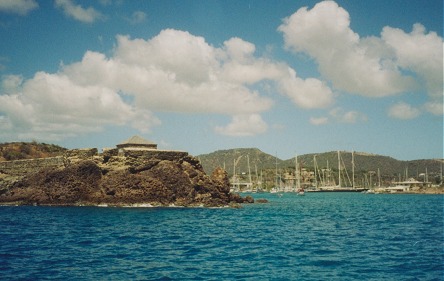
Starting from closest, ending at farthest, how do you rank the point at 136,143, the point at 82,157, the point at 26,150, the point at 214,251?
the point at 214,251 → the point at 82,157 → the point at 136,143 → the point at 26,150

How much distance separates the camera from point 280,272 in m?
16.9

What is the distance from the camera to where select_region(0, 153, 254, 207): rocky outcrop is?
49.9m

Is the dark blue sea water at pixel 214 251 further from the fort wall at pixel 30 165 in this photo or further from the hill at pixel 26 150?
the hill at pixel 26 150

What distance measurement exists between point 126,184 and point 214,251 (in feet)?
100

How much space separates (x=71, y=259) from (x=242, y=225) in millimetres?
16765

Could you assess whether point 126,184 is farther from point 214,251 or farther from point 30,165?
point 214,251

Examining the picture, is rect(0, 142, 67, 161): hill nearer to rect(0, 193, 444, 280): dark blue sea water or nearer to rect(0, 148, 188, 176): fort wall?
rect(0, 148, 188, 176): fort wall

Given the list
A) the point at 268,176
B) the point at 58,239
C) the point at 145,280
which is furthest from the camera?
the point at 268,176

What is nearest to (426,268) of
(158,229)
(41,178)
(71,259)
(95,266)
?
(95,266)

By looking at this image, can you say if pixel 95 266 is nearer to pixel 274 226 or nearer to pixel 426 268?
pixel 426 268

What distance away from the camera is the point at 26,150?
83688 mm

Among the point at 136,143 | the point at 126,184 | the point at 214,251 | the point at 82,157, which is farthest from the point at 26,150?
the point at 214,251

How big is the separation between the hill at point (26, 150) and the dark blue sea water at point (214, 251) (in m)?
50.7

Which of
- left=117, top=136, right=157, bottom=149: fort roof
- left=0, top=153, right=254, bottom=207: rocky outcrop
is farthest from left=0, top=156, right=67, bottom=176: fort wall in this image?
left=117, top=136, right=157, bottom=149: fort roof
